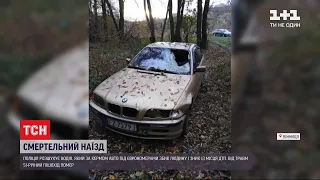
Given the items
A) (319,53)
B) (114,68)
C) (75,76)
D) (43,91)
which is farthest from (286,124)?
(43,91)

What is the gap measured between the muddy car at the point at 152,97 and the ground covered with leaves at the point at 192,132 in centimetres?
10

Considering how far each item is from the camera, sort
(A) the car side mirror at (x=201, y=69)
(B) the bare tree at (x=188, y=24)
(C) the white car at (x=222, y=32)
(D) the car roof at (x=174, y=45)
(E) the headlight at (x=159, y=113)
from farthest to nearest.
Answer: (A) the car side mirror at (x=201, y=69) → (D) the car roof at (x=174, y=45) → (B) the bare tree at (x=188, y=24) → (C) the white car at (x=222, y=32) → (E) the headlight at (x=159, y=113)

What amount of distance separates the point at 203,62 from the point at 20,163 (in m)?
2.39

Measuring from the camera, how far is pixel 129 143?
8.00 feet

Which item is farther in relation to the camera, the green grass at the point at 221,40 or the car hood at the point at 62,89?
the green grass at the point at 221,40

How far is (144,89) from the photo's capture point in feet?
7.88

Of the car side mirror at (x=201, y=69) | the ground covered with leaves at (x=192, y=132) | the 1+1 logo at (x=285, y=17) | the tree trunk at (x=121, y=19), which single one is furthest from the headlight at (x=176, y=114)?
the 1+1 logo at (x=285, y=17)

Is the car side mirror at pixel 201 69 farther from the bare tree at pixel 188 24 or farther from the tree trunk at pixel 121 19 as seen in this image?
the tree trunk at pixel 121 19

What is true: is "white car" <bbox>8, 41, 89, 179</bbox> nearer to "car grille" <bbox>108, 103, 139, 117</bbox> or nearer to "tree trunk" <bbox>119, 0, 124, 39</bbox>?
"car grille" <bbox>108, 103, 139, 117</bbox>

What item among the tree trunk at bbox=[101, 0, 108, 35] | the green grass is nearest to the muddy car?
the green grass

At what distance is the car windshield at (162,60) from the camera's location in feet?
8.81

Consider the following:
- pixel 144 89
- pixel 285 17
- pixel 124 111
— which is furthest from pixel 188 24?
pixel 124 111

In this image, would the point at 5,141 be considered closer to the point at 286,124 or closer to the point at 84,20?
the point at 84,20

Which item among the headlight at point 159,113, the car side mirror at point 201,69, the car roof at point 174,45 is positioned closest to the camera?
the headlight at point 159,113
